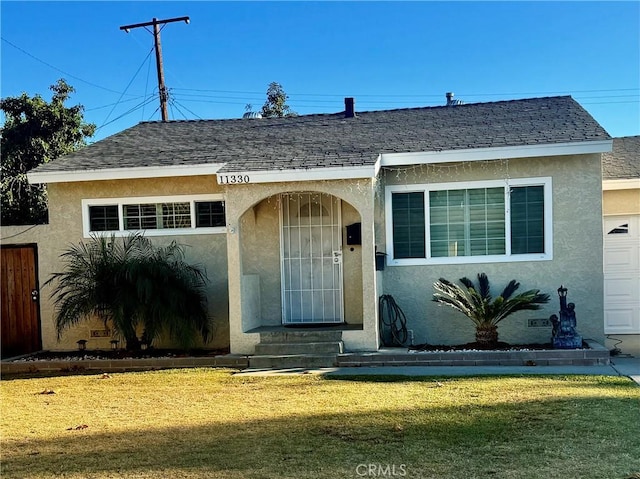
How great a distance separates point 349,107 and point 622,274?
22.4ft

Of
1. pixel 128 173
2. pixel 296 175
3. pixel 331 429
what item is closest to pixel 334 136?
pixel 296 175

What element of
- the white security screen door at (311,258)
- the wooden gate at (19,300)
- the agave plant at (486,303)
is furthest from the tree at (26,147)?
the agave plant at (486,303)

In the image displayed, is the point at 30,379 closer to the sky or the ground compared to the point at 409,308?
closer to the ground

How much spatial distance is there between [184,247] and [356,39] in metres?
7.38

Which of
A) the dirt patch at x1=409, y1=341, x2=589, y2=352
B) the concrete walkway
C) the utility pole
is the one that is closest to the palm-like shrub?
the concrete walkway

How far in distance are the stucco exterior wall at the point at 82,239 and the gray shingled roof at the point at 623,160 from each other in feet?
24.1

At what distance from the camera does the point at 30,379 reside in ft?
30.2

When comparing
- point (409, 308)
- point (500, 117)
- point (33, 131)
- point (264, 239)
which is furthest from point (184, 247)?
point (33, 131)

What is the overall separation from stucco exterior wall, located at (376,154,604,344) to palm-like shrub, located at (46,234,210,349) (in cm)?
347

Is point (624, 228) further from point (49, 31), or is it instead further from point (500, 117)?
point (49, 31)

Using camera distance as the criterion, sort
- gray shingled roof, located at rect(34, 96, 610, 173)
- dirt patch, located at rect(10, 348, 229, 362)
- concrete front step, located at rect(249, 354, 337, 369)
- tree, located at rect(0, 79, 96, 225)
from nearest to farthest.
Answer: concrete front step, located at rect(249, 354, 337, 369) → gray shingled roof, located at rect(34, 96, 610, 173) → dirt patch, located at rect(10, 348, 229, 362) → tree, located at rect(0, 79, 96, 225)

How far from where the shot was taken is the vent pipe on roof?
13.9 m

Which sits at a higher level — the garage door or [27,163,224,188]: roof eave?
[27,163,224,188]: roof eave

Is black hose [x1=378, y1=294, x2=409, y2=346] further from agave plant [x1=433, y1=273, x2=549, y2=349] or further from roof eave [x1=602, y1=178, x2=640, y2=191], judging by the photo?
roof eave [x1=602, y1=178, x2=640, y2=191]
